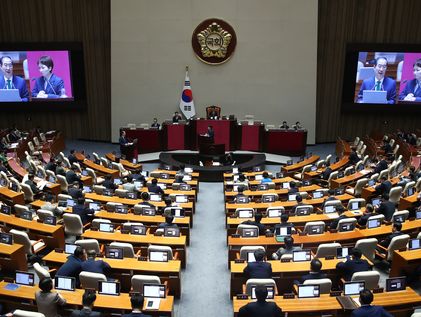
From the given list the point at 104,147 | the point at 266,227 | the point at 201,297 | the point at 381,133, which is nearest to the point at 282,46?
the point at 381,133

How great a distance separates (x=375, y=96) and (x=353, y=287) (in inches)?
652

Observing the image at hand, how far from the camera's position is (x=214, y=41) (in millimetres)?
21844

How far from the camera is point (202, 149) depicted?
1919 centimetres

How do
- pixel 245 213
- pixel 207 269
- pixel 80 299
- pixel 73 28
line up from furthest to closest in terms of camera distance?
1. pixel 73 28
2. pixel 245 213
3. pixel 207 269
4. pixel 80 299

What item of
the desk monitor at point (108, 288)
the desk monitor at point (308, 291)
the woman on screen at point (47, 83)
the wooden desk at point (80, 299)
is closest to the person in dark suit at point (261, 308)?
the desk monitor at point (308, 291)

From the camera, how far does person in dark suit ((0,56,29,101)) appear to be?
21.7 metres

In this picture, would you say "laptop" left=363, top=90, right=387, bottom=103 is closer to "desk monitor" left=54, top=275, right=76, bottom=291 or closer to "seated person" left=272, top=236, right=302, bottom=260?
"seated person" left=272, top=236, right=302, bottom=260

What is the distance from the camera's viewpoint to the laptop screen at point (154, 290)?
24.0ft

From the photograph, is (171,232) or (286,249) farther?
(171,232)

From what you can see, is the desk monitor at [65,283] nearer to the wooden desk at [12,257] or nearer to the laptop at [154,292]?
the laptop at [154,292]

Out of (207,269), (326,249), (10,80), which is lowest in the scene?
(207,269)

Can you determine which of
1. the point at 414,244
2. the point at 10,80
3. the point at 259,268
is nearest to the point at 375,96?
the point at 414,244

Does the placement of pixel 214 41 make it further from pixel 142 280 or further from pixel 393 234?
pixel 142 280

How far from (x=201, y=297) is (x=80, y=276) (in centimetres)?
249
